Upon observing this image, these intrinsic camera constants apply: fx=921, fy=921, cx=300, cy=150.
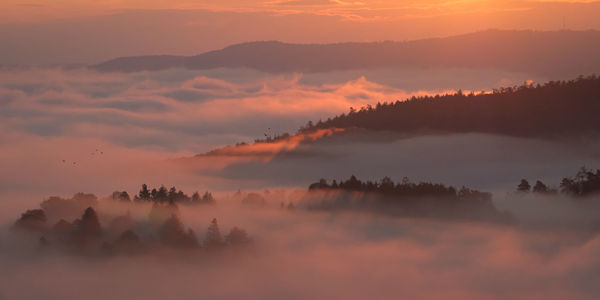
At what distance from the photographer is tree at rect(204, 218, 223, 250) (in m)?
119

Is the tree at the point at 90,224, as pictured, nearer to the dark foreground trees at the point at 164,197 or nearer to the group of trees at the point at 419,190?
the dark foreground trees at the point at 164,197

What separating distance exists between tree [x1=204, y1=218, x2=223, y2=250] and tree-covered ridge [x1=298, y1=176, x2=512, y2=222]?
78.1 feet

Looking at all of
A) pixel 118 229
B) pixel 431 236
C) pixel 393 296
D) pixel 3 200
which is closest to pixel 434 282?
pixel 393 296

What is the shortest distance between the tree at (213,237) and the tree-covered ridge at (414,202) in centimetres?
2380

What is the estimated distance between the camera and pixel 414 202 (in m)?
138

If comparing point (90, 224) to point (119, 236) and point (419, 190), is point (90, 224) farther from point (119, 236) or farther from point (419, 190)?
point (419, 190)

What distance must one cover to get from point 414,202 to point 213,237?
33.4 metres

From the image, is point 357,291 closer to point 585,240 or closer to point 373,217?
point 373,217

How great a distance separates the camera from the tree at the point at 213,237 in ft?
392

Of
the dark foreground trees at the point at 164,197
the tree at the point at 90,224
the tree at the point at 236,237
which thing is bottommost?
the tree at the point at 236,237

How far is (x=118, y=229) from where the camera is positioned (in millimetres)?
116438

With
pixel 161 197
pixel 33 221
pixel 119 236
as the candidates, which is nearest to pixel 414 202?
pixel 161 197

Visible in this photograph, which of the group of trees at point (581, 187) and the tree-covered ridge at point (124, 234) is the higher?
the group of trees at point (581, 187)

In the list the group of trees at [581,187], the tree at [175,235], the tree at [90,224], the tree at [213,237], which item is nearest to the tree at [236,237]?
the tree at [213,237]
